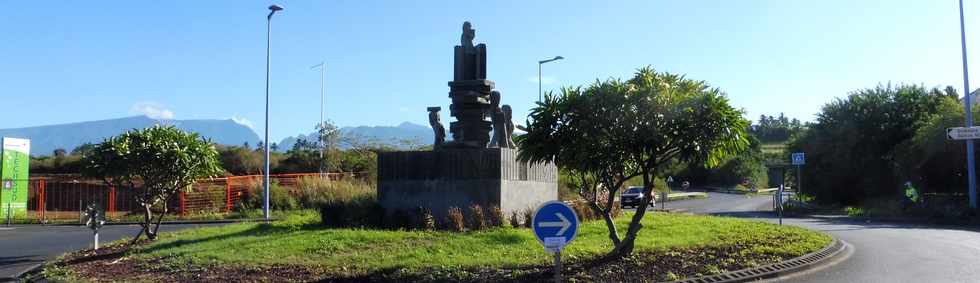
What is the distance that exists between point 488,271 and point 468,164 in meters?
5.53

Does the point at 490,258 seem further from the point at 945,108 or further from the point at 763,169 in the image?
the point at 763,169

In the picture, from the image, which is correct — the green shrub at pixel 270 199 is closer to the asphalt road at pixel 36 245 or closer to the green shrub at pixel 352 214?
the asphalt road at pixel 36 245

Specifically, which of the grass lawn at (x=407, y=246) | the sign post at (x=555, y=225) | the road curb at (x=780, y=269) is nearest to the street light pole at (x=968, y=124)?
the grass lawn at (x=407, y=246)

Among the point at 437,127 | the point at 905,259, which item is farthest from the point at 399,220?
the point at 905,259

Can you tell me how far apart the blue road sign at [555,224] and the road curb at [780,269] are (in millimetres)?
2699

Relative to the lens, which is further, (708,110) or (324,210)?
(324,210)

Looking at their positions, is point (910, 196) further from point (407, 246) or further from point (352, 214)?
point (407, 246)

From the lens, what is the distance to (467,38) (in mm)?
18125

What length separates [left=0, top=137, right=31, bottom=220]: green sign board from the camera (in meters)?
29.6

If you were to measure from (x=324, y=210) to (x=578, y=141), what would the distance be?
7.15m

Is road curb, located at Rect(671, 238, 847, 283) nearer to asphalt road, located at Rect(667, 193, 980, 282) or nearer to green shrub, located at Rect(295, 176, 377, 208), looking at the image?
asphalt road, located at Rect(667, 193, 980, 282)

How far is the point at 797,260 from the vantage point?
11.9m

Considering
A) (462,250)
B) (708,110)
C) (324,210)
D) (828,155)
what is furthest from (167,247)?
(828,155)

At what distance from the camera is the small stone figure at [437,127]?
17995 mm
